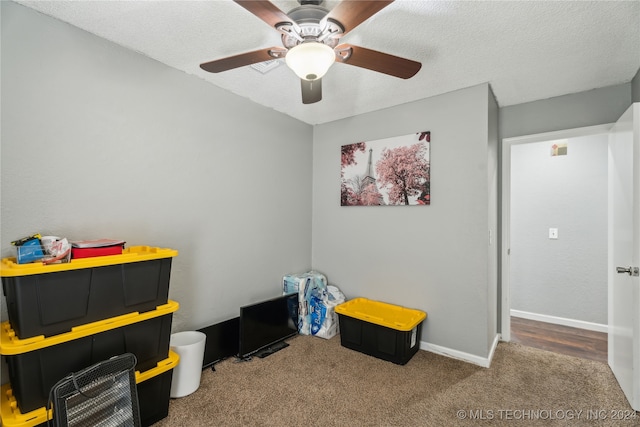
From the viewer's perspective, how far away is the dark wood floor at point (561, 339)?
2785 mm

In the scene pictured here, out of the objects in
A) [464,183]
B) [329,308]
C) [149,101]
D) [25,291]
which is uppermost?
[149,101]

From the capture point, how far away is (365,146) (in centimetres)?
314

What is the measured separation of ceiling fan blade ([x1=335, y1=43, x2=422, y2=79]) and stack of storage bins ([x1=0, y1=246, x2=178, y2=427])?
1485mm

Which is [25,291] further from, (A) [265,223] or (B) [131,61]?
(A) [265,223]

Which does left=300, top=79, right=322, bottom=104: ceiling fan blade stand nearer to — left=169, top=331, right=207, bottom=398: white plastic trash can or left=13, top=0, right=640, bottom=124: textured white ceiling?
left=13, top=0, right=640, bottom=124: textured white ceiling

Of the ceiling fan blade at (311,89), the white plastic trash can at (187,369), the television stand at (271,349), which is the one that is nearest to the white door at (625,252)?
the ceiling fan blade at (311,89)

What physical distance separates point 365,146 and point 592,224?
2.72 metres

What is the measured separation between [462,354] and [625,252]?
4.57 feet

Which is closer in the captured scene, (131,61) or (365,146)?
(131,61)

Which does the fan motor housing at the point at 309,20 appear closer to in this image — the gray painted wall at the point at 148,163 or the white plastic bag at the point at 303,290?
the gray painted wall at the point at 148,163

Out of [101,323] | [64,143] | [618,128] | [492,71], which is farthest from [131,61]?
[618,128]

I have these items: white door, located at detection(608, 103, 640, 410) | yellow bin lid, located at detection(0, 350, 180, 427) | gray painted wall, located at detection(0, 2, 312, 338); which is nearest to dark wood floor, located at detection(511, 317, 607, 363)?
white door, located at detection(608, 103, 640, 410)

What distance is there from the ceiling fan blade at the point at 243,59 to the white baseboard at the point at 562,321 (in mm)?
4102

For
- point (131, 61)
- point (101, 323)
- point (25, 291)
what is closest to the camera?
point (25, 291)
